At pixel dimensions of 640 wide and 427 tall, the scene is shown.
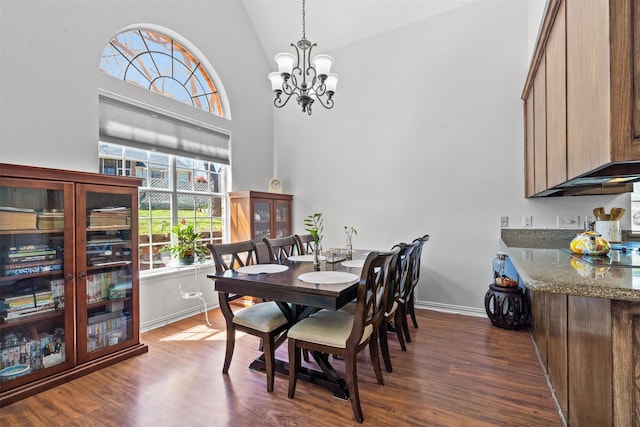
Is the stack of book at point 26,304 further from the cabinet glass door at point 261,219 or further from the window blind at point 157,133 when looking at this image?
the cabinet glass door at point 261,219

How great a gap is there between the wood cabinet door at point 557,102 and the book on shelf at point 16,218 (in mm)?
3524

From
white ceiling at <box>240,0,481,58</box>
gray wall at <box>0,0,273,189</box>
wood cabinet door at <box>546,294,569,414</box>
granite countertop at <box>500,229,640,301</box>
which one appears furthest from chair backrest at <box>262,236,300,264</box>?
white ceiling at <box>240,0,481,58</box>

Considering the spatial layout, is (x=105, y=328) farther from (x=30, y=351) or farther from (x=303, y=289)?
(x=303, y=289)

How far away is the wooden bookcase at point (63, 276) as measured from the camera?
2.11m

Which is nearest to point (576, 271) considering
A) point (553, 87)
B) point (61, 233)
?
point (553, 87)

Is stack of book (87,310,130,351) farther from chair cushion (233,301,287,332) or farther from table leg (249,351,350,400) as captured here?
table leg (249,351,350,400)

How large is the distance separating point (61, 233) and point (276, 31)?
3.85 meters

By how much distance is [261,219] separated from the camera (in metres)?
4.36

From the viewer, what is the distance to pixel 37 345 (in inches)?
87.2

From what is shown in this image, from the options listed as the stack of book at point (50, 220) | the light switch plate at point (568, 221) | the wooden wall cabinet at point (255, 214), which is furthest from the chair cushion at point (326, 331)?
the light switch plate at point (568, 221)

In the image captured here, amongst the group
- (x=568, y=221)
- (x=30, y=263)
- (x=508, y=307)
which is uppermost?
(x=568, y=221)

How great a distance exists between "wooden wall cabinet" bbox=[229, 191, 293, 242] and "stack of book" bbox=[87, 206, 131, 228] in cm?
157

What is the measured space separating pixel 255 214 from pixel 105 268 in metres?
1.92

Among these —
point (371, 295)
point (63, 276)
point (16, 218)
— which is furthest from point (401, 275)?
point (16, 218)
